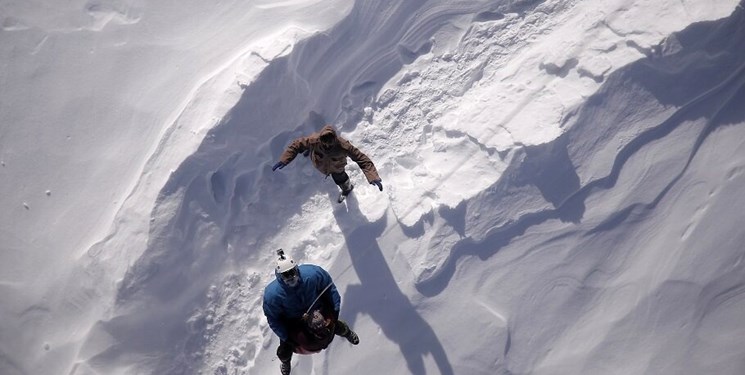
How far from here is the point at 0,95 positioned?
4.29 metres

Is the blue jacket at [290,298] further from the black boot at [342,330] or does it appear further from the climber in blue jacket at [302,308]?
the black boot at [342,330]

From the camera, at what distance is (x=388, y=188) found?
4.22m

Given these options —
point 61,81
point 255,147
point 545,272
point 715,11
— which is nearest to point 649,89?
point 715,11

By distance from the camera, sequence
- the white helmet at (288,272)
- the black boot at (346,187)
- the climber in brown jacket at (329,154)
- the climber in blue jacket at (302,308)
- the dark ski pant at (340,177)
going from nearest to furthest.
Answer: the white helmet at (288,272), the climber in blue jacket at (302,308), the climber in brown jacket at (329,154), the dark ski pant at (340,177), the black boot at (346,187)

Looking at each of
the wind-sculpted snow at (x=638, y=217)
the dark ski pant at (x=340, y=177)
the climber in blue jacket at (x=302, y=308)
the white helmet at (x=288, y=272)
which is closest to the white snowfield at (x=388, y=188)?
the wind-sculpted snow at (x=638, y=217)

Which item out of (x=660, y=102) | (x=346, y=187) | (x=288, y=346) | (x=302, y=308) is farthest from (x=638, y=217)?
(x=288, y=346)

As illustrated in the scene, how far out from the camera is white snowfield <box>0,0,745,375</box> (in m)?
3.93

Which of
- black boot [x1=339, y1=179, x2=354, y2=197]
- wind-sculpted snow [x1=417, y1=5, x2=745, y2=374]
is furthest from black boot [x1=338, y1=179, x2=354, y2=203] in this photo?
wind-sculpted snow [x1=417, y1=5, x2=745, y2=374]

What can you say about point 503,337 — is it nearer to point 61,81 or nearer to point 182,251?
point 182,251

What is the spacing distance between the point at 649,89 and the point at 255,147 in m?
3.98

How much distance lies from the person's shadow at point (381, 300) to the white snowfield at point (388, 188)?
0.02 meters

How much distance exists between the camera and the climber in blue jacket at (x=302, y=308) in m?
3.04

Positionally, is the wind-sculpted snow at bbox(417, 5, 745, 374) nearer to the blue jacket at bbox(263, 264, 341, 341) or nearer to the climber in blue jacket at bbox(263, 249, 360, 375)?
the climber in blue jacket at bbox(263, 249, 360, 375)

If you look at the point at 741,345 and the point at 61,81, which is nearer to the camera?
the point at 741,345
